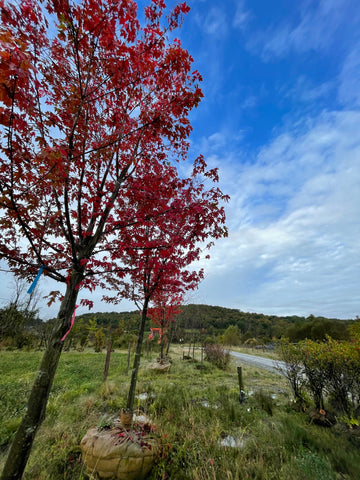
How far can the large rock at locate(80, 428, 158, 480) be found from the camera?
2.77 meters

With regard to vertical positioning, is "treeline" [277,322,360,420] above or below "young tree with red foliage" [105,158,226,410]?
below

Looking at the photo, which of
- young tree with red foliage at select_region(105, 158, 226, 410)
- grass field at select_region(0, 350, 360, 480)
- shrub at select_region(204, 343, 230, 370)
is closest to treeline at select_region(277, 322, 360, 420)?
grass field at select_region(0, 350, 360, 480)

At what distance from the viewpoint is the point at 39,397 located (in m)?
2.32

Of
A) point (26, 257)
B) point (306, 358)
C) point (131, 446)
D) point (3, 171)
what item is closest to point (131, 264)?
point (26, 257)

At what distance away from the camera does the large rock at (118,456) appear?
2768mm

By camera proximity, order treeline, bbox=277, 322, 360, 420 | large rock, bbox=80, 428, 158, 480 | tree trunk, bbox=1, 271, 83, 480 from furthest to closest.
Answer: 1. treeline, bbox=277, 322, 360, 420
2. large rock, bbox=80, 428, 158, 480
3. tree trunk, bbox=1, 271, 83, 480

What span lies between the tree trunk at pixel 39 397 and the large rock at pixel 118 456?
106cm

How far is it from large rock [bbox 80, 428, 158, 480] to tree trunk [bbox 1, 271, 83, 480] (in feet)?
3.48

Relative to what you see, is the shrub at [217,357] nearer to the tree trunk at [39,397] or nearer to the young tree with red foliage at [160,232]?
the young tree with red foliage at [160,232]

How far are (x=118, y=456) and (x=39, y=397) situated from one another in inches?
62.0

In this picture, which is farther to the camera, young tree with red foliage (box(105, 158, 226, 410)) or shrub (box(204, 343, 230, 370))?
shrub (box(204, 343, 230, 370))

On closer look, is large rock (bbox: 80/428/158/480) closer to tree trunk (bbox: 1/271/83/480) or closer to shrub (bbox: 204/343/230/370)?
tree trunk (bbox: 1/271/83/480)

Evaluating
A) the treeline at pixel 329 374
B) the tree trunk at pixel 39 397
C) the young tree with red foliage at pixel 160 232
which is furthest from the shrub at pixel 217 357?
the tree trunk at pixel 39 397

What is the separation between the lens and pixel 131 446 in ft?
9.74
